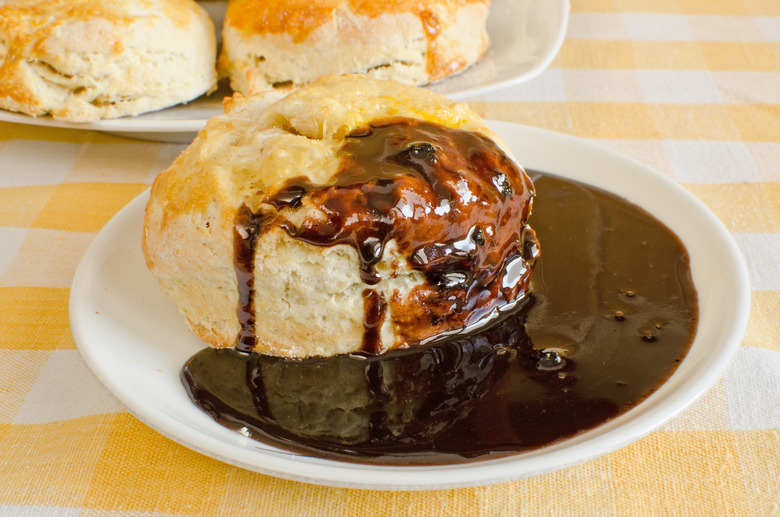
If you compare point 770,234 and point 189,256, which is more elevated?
point 189,256

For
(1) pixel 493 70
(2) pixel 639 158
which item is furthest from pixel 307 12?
(2) pixel 639 158

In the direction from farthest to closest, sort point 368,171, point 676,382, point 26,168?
point 26,168, point 368,171, point 676,382

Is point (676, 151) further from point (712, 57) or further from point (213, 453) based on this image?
point (213, 453)

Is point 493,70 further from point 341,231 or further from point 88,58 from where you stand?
point 341,231

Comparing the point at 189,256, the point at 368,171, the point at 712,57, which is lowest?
the point at 712,57

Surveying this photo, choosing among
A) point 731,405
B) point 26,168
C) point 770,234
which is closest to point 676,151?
point 770,234

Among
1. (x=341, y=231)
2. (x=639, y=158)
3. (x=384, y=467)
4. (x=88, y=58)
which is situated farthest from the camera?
(x=639, y=158)
